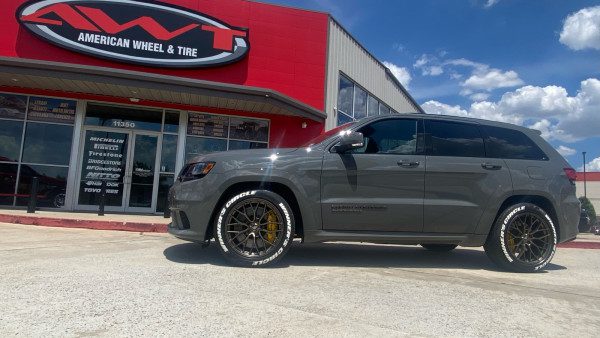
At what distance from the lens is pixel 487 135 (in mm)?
5109

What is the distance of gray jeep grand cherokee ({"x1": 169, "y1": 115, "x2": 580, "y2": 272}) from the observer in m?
4.38

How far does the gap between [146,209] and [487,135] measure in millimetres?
9408

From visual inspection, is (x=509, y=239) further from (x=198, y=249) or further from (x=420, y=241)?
(x=198, y=249)

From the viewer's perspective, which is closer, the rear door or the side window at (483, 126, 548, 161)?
the rear door

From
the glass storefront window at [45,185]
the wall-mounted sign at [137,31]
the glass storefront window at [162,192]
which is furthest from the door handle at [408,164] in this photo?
the glass storefront window at [45,185]

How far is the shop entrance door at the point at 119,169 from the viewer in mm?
11211

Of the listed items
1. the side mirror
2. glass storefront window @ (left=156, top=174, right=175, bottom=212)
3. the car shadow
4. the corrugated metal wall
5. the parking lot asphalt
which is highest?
the corrugated metal wall

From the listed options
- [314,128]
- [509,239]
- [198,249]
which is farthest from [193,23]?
[509,239]

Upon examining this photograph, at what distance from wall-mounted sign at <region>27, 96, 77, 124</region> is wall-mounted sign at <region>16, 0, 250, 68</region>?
1.58m

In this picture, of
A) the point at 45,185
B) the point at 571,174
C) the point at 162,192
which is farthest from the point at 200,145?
the point at 571,174

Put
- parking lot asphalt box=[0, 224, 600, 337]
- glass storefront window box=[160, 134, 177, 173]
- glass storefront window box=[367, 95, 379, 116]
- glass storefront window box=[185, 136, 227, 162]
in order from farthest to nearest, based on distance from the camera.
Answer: glass storefront window box=[367, 95, 379, 116], glass storefront window box=[185, 136, 227, 162], glass storefront window box=[160, 134, 177, 173], parking lot asphalt box=[0, 224, 600, 337]

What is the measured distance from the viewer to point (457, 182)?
474 cm

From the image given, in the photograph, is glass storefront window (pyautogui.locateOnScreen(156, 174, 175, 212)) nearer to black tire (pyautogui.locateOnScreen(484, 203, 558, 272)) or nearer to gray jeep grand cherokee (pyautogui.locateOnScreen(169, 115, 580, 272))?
gray jeep grand cherokee (pyautogui.locateOnScreen(169, 115, 580, 272))

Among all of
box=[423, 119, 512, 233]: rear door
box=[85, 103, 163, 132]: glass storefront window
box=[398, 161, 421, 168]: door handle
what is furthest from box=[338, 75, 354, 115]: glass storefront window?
box=[398, 161, 421, 168]: door handle
